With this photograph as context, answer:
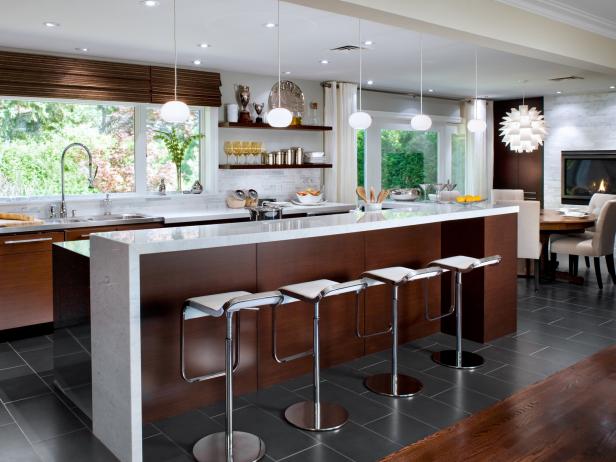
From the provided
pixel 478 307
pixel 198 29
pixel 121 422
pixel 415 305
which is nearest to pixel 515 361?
pixel 478 307

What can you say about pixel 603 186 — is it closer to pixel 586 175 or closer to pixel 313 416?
pixel 586 175

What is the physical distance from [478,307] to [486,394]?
115 centimetres

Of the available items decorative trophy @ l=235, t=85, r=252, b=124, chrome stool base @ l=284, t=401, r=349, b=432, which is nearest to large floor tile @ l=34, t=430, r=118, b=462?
chrome stool base @ l=284, t=401, r=349, b=432

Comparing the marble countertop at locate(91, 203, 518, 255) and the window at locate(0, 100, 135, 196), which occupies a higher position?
the window at locate(0, 100, 135, 196)

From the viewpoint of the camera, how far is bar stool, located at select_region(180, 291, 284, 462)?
274 centimetres

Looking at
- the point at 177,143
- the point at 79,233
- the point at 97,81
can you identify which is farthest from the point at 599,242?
the point at 97,81

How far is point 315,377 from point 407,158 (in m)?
6.48

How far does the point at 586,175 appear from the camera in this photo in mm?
9328

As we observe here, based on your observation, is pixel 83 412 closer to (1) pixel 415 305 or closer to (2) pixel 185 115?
(2) pixel 185 115

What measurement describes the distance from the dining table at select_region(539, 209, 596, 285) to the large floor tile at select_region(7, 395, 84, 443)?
16.6 feet

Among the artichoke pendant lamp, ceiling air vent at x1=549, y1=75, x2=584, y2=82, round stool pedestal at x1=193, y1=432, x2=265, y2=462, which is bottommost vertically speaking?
round stool pedestal at x1=193, y1=432, x2=265, y2=462

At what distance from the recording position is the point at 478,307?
4.54 meters

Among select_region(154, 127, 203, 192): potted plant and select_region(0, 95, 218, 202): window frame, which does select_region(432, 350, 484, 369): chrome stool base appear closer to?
select_region(0, 95, 218, 202): window frame

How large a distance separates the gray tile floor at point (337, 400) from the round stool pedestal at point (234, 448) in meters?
0.06
